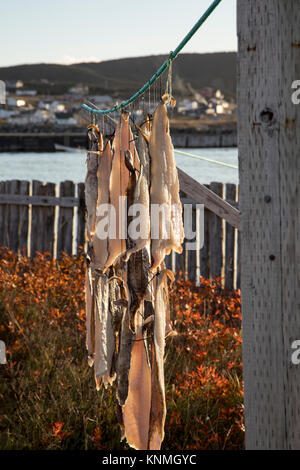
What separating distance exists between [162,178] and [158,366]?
31.6 inches

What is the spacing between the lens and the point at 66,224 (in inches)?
357

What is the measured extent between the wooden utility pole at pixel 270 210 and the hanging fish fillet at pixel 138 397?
0.57 metres

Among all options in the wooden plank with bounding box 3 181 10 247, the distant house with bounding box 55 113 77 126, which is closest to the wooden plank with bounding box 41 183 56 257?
the wooden plank with bounding box 3 181 10 247

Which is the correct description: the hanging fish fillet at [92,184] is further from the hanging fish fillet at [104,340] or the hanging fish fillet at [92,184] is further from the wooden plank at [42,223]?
the wooden plank at [42,223]

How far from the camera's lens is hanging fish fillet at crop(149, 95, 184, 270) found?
8.34 feet

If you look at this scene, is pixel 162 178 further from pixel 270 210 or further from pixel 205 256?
pixel 205 256

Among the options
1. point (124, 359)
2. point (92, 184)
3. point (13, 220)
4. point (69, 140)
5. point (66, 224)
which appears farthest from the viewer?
point (69, 140)

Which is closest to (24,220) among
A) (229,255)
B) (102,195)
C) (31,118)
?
(229,255)

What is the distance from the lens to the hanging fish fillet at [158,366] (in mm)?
2580

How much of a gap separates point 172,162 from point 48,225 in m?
6.87

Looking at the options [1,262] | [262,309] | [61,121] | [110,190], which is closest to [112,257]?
[110,190]

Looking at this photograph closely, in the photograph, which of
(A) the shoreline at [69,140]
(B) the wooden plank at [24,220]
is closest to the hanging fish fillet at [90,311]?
(B) the wooden plank at [24,220]
